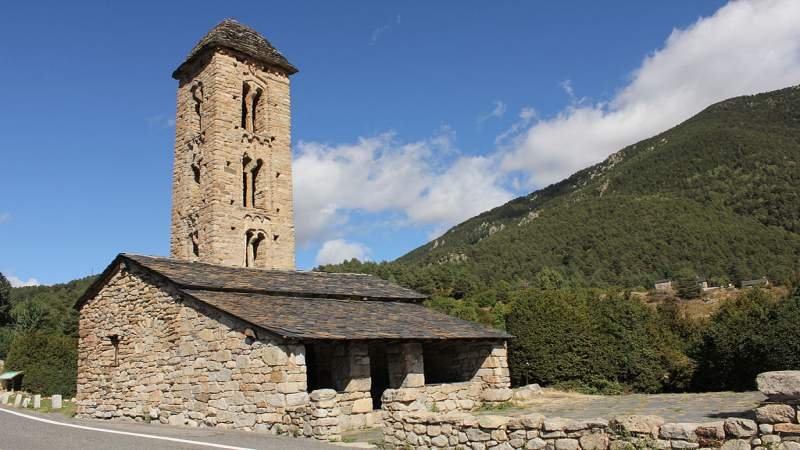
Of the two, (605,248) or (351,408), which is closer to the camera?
(351,408)

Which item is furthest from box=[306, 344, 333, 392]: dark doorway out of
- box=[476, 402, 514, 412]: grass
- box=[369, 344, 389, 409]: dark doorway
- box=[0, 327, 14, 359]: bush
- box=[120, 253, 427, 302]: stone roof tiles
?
box=[0, 327, 14, 359]: bush

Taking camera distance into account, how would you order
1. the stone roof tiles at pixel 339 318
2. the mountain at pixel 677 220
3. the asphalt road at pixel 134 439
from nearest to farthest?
the asphalt road at pixel 134 439 < the stone roof tiles at pixel 339 318 < the mountain at pixel 677 220

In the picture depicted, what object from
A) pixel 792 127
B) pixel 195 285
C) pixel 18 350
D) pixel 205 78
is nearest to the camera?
pixel 195 285

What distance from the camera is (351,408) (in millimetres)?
11742

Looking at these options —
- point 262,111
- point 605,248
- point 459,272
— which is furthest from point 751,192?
point 262,111

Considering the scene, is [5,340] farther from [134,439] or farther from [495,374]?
[134,439]

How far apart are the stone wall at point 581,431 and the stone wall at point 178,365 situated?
224 centimetres

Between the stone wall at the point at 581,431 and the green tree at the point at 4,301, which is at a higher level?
the green tree at the point at 4,301

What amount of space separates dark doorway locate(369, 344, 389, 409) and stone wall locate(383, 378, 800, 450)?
7.42 meters

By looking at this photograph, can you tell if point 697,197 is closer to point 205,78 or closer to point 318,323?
Answer: point 205,78

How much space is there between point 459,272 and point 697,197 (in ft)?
111

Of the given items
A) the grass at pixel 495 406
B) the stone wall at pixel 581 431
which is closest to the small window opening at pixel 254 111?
the grass at pixel 495 406

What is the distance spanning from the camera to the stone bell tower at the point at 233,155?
21.3 metres

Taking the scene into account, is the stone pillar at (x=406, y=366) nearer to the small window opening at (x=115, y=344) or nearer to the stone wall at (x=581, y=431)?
the stone wall at (x=581, y=431)
